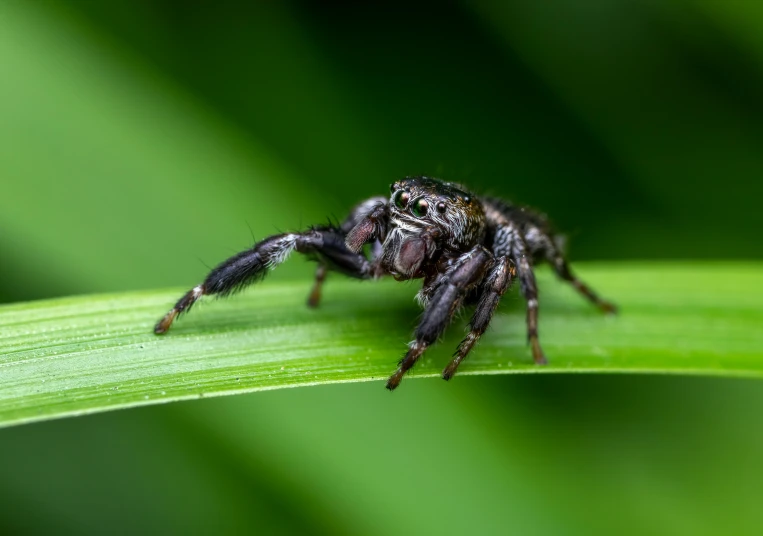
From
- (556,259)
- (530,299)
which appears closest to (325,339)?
(530,299)

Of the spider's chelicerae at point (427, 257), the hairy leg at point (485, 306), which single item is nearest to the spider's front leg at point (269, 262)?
the spider's chelicerae at point (427, 257)

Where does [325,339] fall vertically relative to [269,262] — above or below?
below

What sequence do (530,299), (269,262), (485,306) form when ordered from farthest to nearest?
(530,299), (269,262), (485,306)

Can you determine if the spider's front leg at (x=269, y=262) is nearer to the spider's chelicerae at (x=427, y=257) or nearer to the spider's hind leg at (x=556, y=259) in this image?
the spider's chelicerae at (x=427, y=257)

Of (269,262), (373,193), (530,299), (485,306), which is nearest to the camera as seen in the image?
(485,306)

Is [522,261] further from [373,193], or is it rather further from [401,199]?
[373,193]

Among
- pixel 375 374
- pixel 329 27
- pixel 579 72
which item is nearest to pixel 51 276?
pixel 375 374

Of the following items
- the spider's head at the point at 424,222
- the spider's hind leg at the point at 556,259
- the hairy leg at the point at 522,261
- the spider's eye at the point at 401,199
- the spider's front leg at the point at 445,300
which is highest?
the spider's eye at the point at 401,199
